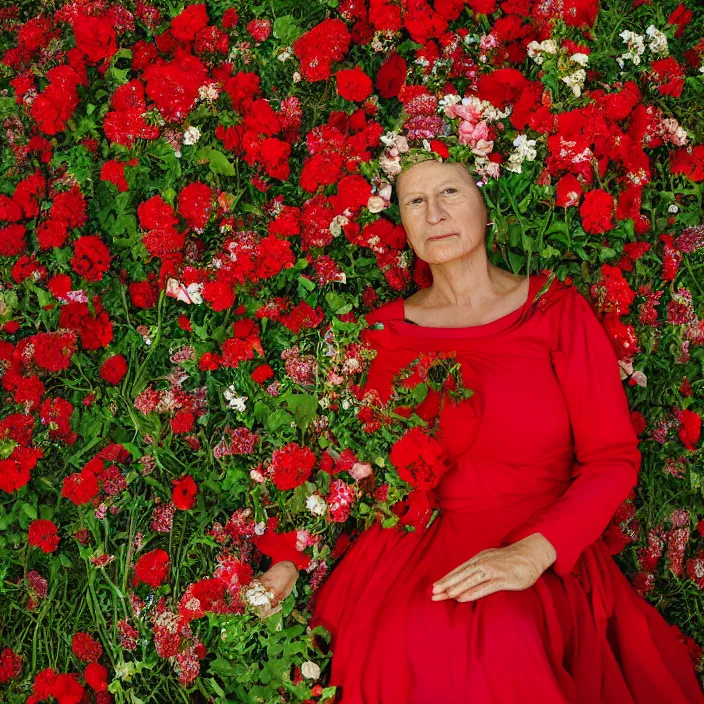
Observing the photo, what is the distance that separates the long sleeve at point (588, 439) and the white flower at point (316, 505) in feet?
2.13

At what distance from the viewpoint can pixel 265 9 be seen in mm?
3467

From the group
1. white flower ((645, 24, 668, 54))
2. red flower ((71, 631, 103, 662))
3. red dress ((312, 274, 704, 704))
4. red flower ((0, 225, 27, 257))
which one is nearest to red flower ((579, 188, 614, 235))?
red dress ((312, 274, 704, 704))

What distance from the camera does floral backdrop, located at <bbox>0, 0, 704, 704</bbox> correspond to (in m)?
3.02

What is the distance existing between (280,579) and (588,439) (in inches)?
41.4

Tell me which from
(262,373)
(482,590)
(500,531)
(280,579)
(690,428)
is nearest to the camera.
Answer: (482,590)

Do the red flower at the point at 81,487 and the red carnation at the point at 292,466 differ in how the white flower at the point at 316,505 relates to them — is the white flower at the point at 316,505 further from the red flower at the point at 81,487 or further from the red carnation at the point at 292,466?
the red flower at the point at 81,487

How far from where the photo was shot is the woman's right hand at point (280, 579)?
2.83 meters

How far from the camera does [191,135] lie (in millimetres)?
3348

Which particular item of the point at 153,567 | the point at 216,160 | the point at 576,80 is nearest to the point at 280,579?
the point at 153,567

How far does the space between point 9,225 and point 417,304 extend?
159 centimetres

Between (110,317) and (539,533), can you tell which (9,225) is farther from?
(539,533)

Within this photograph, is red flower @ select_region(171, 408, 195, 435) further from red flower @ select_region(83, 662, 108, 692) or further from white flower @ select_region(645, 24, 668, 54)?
white flower @ select_region(645, 24, 668, 54)

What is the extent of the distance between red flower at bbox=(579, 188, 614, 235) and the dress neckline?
0.23 m

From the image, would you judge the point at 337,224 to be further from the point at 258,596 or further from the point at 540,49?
the point at 258,596
